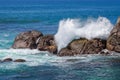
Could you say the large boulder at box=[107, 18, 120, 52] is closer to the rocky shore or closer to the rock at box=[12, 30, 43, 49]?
the rocky shore

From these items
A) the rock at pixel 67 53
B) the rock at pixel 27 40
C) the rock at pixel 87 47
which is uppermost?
the rock at pixel 27 40

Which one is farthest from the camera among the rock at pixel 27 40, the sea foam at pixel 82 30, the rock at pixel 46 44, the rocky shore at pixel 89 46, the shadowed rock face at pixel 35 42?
the rock at pixel 27 40

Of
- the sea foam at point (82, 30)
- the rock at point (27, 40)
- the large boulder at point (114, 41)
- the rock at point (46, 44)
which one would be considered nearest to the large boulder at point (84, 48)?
the large boulder at point (114, 41)

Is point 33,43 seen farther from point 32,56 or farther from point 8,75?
point 8,75

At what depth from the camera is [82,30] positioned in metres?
60.8

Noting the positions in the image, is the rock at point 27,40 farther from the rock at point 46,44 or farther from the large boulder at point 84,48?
the large boulder at point 84,48

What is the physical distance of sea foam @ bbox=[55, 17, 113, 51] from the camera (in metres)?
58.8

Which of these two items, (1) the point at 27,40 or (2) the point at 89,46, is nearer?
(2) the point at 89,46

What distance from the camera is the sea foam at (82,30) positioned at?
58797 millimetres

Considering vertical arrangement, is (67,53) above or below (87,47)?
below

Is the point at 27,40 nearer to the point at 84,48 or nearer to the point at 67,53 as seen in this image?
the point at 67,53

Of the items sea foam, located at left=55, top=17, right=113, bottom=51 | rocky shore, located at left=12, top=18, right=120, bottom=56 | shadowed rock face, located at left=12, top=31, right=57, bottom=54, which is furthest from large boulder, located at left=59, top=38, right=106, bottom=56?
shadowed rock face, located at left=12, top=31, right=57, bottom=54

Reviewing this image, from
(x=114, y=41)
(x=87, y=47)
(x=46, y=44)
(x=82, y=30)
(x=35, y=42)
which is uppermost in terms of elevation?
(x=82, y=30)

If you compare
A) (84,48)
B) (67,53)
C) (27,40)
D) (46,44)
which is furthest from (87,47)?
(27,40)
